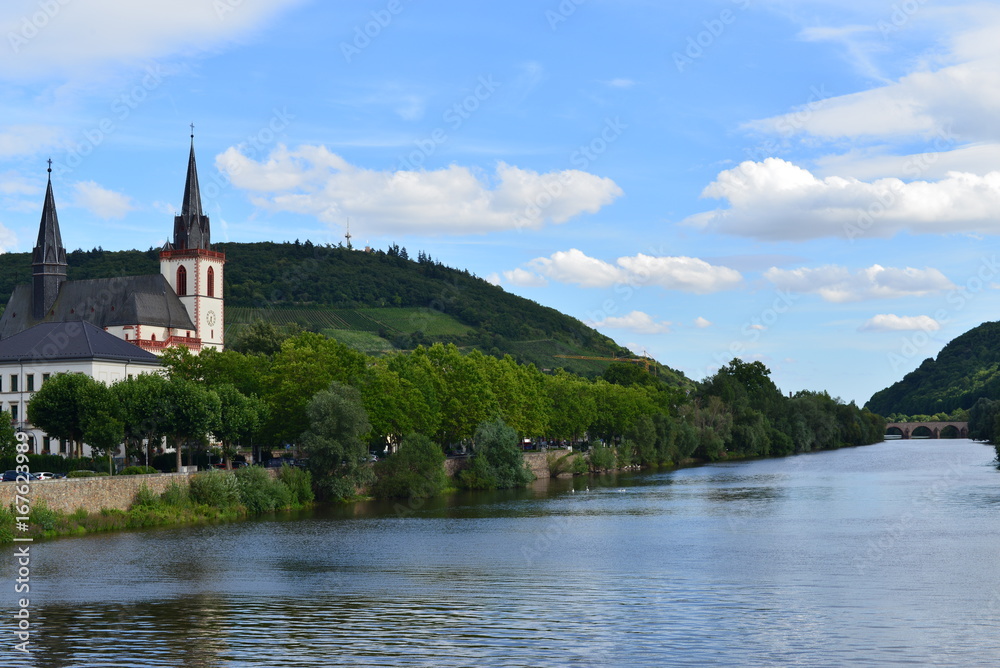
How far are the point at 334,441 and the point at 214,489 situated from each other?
1134cm

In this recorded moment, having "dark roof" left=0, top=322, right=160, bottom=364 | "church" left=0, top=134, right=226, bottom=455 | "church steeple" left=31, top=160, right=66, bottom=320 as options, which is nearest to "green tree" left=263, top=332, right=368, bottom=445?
"dark roof" left=0, top=322, right=160, bottom=364

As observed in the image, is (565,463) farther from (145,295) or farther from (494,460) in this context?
(145,295)

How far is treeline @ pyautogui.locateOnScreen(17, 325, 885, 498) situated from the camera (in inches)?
2805

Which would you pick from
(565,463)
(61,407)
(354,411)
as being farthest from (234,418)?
(565,463)

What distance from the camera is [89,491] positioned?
5794 centimetres

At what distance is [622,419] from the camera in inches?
5310

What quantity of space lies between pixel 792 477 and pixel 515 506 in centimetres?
4126

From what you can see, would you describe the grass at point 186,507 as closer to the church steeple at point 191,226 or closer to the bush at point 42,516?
the bush at point 42,516

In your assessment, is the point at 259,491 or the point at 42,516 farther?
the point at 259,491

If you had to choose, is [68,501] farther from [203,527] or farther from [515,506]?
[515,506]

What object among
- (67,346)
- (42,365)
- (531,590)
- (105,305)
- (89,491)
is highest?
(105,305)

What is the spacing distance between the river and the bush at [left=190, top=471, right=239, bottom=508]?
132 inches

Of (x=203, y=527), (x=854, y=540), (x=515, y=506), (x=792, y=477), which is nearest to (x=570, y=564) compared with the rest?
(x=854, y=540)

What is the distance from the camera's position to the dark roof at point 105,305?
128 m
